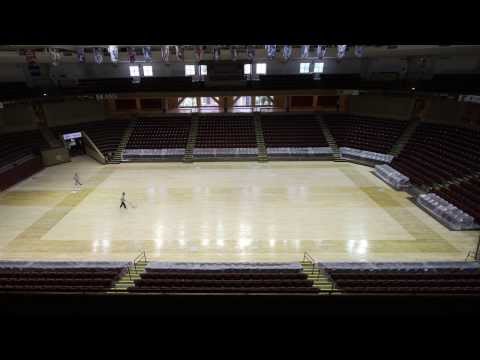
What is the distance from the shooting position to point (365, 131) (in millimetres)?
26469

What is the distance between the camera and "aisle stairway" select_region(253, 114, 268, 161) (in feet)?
82.0

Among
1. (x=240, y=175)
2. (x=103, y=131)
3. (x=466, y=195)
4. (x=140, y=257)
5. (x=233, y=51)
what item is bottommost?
(x=240, y=175)

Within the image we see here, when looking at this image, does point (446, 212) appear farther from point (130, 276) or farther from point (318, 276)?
point (130, 276)

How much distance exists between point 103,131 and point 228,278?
22949 mm

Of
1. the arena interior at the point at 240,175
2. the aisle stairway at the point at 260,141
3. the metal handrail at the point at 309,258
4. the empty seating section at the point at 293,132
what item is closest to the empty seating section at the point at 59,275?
the arena interior at the point at 240,175

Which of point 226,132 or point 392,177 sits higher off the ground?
point 226,132

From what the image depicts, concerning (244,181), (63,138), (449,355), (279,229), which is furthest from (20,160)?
(449,355)

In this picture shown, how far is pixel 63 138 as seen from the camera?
25609 mm

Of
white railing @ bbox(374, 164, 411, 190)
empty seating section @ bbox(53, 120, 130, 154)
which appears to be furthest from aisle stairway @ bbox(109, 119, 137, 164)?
white railing @ bbox(374, 164, 411, 190)

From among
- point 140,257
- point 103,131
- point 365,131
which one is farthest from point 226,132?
point 140,257

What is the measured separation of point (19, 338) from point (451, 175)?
2065 centimetres

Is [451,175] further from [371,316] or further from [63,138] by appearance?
[63,138]

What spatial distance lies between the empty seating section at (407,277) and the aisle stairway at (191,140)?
16890 mm
